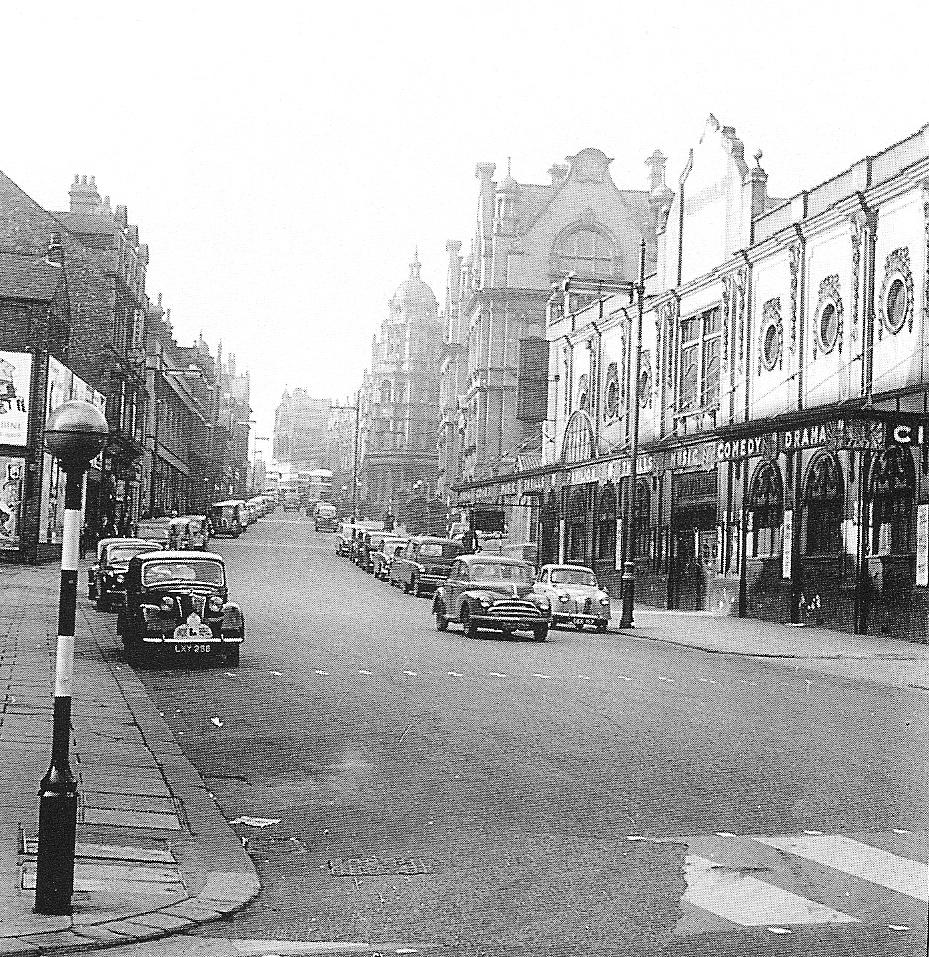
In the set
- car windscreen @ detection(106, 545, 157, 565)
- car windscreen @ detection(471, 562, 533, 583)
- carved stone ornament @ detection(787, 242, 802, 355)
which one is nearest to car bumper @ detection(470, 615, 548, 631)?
car windscreen @ detection(471, 562, 533, 583)

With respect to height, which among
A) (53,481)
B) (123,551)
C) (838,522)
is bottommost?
(123,551)

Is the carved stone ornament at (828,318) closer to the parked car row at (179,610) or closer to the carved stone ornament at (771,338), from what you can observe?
the carved stone ornament at (771,338)

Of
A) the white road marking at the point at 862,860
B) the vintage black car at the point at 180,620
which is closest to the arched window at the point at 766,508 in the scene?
the vintage black car at the point at 180,620

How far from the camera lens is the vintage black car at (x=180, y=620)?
62.6 ft

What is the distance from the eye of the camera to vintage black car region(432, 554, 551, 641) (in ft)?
87.1

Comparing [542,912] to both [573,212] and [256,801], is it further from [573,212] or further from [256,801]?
[573,212]

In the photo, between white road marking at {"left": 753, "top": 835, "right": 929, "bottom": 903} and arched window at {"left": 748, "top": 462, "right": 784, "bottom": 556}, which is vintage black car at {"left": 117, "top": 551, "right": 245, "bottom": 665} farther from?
arched window at {"left": 748, "top": 462, "right": 784, "bottom": 556}

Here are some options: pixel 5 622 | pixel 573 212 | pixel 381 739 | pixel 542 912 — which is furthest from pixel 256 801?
pixel 573 212

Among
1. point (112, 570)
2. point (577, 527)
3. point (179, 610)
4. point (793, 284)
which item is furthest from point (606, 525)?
point (179, 610)

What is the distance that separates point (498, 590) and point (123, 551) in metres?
9.92

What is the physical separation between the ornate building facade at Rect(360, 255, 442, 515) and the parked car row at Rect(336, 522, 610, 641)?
90.1 m

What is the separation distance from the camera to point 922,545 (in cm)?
2781

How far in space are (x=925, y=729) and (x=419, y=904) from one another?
983 cm

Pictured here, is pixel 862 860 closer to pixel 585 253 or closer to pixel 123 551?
pixel 123 551
